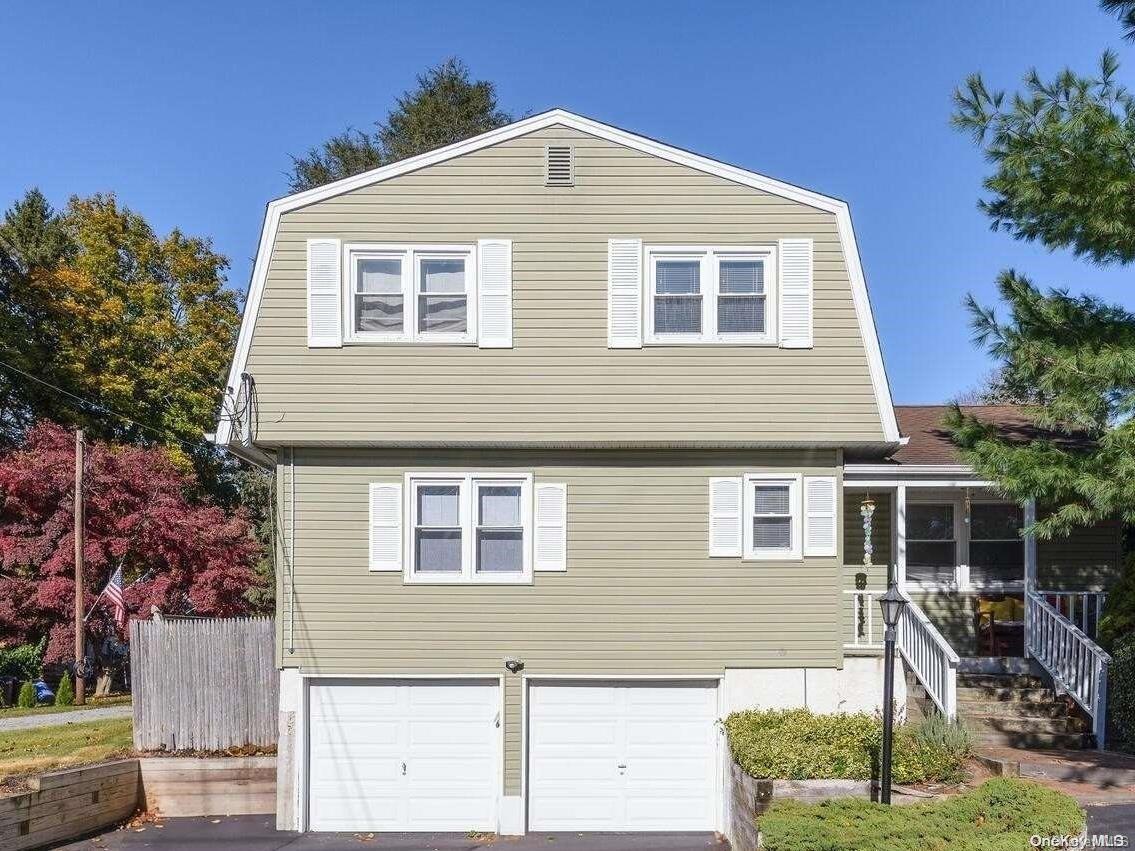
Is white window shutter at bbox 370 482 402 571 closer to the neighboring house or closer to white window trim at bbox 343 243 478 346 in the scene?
A: the neighboring house

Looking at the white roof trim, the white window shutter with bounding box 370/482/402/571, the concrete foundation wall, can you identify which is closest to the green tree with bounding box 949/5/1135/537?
the white roof trim

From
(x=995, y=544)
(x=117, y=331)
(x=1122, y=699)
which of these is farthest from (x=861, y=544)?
(x=117, y=331)

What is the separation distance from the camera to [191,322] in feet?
95.5

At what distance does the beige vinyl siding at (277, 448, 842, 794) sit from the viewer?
11.4 m

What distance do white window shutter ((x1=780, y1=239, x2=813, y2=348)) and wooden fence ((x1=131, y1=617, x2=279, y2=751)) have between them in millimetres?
7659

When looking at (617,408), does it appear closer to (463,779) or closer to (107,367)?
(463,779)

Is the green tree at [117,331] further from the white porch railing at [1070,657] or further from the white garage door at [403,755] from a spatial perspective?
the white porch railing at [1070,657]

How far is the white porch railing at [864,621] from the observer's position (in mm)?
12148

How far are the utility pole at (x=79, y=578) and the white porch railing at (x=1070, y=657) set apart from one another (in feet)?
56.3

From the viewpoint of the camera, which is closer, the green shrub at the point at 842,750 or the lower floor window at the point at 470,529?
the green shrub at the point at 842,750

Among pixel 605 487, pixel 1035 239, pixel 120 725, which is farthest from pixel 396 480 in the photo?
pixel 1035 239

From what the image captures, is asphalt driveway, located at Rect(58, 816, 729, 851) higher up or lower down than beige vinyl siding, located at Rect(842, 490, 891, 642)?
lower down
